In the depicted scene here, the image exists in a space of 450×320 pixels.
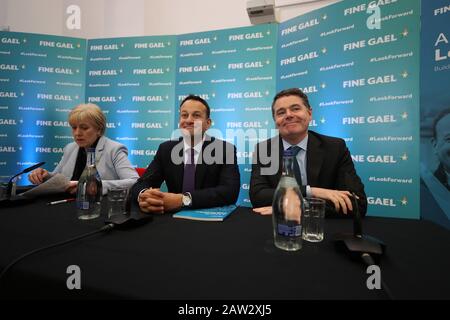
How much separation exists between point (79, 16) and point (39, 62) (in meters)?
1.03

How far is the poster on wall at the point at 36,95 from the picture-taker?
3451 mm

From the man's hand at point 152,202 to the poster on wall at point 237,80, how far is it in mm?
2078

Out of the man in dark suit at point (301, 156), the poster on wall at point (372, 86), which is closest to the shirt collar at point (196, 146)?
the man in dark suit at point (301, 156)

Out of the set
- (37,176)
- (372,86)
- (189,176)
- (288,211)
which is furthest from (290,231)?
(372,86)

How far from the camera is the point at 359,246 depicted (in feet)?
2.26

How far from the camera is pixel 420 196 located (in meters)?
2.41

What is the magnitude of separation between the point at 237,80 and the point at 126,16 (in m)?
2.13

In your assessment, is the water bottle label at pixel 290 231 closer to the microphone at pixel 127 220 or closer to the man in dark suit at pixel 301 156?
the microphone at pixel 127 220

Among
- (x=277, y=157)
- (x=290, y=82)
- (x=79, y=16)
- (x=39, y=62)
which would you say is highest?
(x=79, y=16)

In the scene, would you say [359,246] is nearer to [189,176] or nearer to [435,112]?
[189,176]
